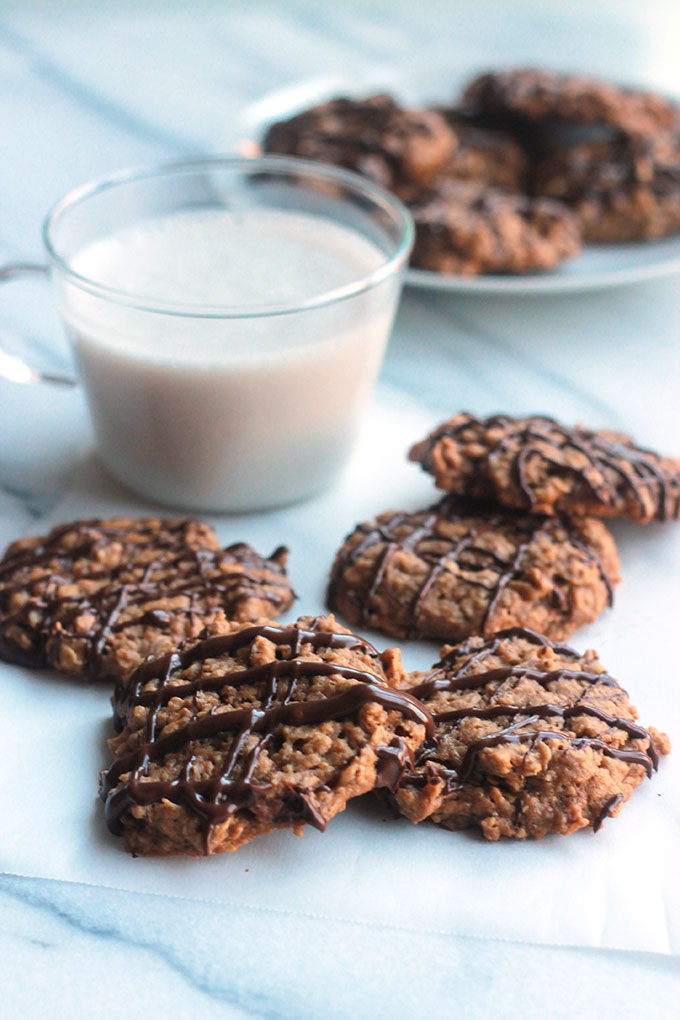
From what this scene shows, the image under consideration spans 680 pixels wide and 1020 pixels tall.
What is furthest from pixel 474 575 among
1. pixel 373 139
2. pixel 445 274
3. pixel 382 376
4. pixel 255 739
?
pixel 373 139

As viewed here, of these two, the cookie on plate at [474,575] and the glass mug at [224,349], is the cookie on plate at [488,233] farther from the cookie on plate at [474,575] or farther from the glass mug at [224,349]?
the cookie on plate at [474,575]

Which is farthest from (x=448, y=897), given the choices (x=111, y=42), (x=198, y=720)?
(x=111, y=42)

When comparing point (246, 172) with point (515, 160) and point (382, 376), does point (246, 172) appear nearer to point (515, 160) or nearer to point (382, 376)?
point (382, 376)

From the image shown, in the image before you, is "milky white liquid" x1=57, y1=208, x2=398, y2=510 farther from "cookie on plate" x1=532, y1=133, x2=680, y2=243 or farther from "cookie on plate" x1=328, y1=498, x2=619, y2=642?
"cookie on plate" x1=532, y1=133, x2=680, y2=243

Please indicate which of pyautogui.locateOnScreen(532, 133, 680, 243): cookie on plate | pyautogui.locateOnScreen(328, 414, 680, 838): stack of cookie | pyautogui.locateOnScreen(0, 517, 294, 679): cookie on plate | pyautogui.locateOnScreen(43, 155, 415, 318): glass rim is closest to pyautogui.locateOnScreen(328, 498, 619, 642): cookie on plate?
pyautogui.locateOnScreen(328, 414, 680, 838): stack of cookie

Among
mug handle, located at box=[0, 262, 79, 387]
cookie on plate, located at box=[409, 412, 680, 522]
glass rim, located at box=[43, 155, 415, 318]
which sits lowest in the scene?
mug handle, located at box=[0, 262, 79, 387]
